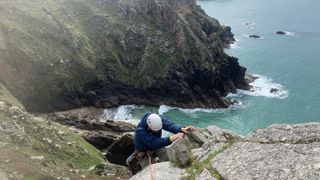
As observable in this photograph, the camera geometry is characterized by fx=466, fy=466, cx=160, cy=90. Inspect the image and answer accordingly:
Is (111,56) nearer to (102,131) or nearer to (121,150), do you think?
(102,131)

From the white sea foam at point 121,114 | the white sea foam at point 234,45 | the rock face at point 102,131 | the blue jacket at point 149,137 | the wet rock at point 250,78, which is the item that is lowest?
the wet rock at point 250,78

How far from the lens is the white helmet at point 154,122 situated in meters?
20.0

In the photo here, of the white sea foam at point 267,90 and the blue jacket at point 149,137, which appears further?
the white sea foam at point 267,90

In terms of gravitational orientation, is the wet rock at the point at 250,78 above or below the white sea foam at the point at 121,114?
below

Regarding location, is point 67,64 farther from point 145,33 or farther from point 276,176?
point 276,176

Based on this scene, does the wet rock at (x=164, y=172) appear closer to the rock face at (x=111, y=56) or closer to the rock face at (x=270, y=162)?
the rock face at (x=270, y=162)

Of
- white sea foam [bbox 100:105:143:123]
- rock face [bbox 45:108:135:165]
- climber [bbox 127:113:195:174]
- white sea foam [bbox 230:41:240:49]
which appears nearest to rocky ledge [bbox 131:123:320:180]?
climber [bbox 127:113:195:174]

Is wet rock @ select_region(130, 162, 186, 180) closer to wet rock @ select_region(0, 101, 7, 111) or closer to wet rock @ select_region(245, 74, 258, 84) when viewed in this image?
wet rock @ select_region(0, 101, 7, 111)

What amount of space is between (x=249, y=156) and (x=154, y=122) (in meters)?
4.49

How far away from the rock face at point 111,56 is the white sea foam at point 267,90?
3.52 m

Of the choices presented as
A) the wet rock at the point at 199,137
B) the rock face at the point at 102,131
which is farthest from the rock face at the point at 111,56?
the wet rock at the point at 199,137

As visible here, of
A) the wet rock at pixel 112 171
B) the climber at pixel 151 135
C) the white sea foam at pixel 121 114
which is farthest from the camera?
the white sea foam at pixel 121 114

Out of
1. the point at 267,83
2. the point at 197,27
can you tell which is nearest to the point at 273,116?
the point at 267,83

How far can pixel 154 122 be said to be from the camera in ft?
65.7
